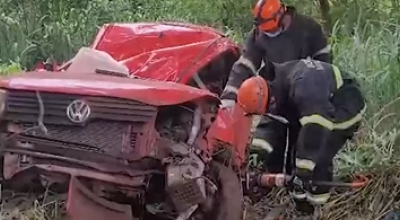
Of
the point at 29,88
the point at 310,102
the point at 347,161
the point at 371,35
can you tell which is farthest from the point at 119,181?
the point at 371,35

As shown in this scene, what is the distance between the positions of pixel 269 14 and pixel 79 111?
197cm

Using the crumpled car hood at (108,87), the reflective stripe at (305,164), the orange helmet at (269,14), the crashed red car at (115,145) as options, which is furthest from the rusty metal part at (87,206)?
the orange helmet at (269,14)

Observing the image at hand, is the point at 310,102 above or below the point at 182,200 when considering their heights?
above

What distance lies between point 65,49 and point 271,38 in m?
3.79

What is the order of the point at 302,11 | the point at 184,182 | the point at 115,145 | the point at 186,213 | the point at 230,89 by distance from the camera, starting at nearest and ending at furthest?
the point at 115,145
the point at 184,182
the point at 186,213
the point at 230,89
the point at 302,11

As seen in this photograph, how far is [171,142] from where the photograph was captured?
14.9ft

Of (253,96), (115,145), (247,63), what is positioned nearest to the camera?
(115,145)

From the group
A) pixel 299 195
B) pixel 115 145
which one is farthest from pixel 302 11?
pixel 115 145

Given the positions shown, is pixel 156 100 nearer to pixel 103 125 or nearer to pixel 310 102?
pixel 103 125

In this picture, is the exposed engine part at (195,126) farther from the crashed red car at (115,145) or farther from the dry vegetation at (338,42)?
the dry vegetation at (338,42)

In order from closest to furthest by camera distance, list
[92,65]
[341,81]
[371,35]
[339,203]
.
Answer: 1. [92,65]
2. [341,81]
3. [339,203]
4. [371,35]

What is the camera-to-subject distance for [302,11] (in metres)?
8.34

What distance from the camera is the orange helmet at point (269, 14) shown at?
228 inches

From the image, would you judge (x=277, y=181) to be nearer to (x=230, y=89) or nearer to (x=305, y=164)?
(x=305, y=164)
